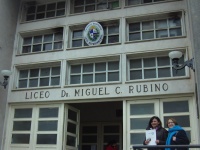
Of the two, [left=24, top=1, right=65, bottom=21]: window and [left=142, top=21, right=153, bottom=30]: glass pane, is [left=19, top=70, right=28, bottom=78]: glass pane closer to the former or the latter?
[left=24, top=1, right=65, bottom=21]: window

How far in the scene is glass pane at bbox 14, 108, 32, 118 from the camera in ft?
38.1

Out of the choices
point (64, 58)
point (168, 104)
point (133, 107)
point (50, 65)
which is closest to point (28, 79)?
point (50, 65)

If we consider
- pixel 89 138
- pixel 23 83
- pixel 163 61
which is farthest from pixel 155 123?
pixel 89 138

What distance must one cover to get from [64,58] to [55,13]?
2.26m

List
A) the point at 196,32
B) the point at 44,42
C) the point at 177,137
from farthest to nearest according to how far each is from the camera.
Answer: the point at 44,42, the point at 196,32, the point at 177,137

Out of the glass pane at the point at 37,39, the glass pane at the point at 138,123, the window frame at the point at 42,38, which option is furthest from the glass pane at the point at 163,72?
the glass pane at the point at 37,39

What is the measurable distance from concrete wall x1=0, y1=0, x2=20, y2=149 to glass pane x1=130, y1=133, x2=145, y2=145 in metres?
5.06

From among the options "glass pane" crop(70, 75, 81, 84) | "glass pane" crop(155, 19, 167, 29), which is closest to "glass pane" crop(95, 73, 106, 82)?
"glass pane" crop(70, 75, 81, 84)

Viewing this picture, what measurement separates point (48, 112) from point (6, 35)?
3.67 m

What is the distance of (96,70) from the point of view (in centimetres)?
1131

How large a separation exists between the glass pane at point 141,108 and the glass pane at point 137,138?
27.8 inches

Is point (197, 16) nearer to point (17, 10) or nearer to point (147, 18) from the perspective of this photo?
point (147, 18)

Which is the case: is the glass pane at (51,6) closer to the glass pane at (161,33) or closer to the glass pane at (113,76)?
the glass pane at (113,76)

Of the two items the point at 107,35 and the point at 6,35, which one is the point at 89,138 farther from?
the point at 6,35
